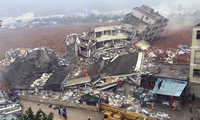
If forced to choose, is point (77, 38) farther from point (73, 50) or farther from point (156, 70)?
point (156, 70)

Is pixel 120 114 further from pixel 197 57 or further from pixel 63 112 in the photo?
pixel 197 57

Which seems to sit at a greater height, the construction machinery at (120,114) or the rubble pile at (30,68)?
the rubble pile at (30,68)

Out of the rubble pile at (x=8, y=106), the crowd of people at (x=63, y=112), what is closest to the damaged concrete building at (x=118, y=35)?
the rubble pile at (x=8, y=106)

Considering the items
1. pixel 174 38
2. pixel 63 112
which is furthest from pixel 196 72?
pixel 174 38

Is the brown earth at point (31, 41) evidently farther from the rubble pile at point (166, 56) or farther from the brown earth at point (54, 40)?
the rubble pile at point (166, 56)

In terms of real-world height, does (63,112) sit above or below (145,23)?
below

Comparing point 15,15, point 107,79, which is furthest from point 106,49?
point 15,15

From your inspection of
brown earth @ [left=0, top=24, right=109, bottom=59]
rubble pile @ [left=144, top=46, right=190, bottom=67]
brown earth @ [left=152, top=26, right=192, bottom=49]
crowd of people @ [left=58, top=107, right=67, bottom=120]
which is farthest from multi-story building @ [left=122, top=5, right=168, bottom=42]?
crowd of people @ [left=58, top=107, right=67, bottom=120]
